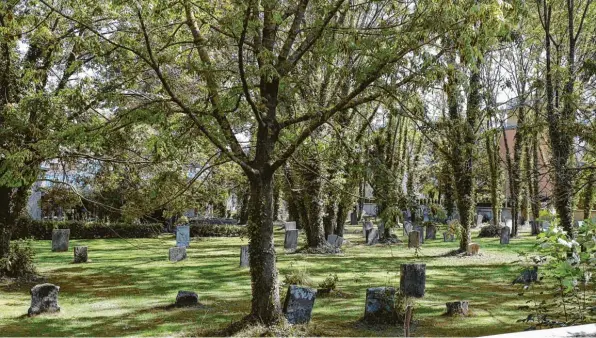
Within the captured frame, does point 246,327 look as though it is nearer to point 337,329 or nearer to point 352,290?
point 337,329

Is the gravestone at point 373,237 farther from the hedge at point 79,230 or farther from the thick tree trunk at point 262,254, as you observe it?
the thick tree trunk at point 262,254

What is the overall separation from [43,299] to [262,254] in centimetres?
464

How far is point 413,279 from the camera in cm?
1151

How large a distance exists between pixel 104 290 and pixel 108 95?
22.1 feet

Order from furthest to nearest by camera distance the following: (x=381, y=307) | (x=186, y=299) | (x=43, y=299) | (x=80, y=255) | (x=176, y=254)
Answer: (x=176, y=254), (x=80, y=255), (x=186, y=299), (x=43, y=299), (x=381, y=307)

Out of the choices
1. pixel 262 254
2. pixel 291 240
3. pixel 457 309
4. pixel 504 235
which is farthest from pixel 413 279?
pixel 504 235

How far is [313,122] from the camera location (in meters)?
8.28

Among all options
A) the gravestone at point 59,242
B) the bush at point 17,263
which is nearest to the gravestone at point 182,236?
the gravestone at point 59,242

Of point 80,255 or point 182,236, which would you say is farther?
point 182,236

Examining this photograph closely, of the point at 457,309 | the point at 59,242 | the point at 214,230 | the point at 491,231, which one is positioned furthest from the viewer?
the point at 214,230

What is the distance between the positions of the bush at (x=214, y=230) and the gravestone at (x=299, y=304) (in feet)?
79.7

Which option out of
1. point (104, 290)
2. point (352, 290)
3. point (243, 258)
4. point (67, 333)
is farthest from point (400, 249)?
point (67, 333)

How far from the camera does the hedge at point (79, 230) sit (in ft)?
96.3

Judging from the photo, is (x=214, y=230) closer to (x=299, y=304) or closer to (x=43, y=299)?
(x=43, y=299)
